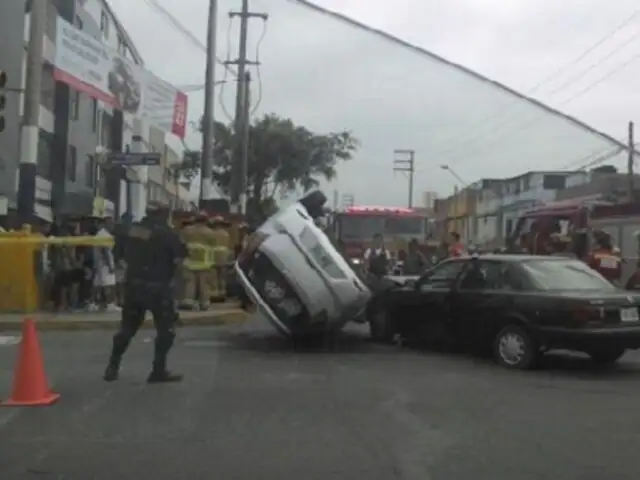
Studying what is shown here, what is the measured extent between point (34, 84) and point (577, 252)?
10491 millimetres

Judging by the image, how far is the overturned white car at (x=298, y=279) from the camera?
12.4m

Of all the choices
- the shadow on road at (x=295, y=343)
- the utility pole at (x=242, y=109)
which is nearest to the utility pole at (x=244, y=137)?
the utility pole at (x=242, y=109)

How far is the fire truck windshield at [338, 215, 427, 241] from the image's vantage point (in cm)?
2550

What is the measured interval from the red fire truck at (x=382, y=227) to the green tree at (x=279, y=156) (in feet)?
64.3

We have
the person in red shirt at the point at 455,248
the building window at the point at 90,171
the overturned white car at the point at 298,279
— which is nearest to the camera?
the overturned white car at the point at 298,279

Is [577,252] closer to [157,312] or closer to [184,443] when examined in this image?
[157,312]

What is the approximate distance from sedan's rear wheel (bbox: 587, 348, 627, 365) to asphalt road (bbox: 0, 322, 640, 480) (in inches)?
6.3

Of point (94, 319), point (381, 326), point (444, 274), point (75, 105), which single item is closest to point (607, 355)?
point (444, 274)

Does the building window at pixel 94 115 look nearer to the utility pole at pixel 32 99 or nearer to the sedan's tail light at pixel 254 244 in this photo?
the utility pole at pixel 32 99

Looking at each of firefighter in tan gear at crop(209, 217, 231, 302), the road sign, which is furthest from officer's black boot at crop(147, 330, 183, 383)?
the road sign

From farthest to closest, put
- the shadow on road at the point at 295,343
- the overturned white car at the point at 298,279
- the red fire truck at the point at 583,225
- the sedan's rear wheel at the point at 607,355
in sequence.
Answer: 1. the red fire truck at the point at 583,225
2. the shadow on road at the point at 295,343
3. the overturned white car at the point at 298,279
4. the sedan's rear wheel at the point at 607,355

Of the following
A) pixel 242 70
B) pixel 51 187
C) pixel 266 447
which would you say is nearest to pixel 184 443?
pixel 266 447

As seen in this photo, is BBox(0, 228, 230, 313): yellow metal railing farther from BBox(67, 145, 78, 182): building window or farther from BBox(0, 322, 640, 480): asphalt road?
BBox(67, 145, 78, 182): building window

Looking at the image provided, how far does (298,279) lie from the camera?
12.4m
